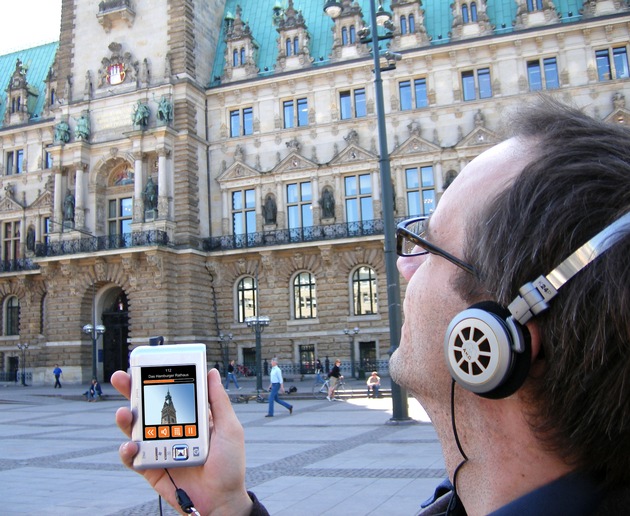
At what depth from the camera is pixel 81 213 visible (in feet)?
103

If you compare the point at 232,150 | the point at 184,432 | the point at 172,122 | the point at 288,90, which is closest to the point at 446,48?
the point at 288,90

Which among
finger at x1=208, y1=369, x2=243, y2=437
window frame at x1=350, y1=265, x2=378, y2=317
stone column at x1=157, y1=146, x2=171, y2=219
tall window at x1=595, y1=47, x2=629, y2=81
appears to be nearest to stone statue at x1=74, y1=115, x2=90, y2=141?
stone column at x1=157, y1=146, x2=171, y2=219

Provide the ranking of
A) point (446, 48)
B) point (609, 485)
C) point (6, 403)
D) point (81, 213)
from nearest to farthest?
1. point (609, 485)
2. point (6, 403)
3. point (446, 48)
4. point (81, 213)

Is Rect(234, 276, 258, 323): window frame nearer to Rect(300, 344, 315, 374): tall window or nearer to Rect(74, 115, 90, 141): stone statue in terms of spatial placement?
Rect(300, 344, 315, 374): tall window

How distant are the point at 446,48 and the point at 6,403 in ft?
81.8

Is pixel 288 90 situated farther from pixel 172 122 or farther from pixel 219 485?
pixel 219 485

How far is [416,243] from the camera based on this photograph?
1216mm

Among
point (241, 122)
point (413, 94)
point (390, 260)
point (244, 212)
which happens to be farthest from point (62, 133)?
point (390, 260)

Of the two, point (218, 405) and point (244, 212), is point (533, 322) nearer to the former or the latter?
point (218, 405)

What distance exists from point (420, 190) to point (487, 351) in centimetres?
2871

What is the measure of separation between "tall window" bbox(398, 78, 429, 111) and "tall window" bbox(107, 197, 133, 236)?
14944 mm

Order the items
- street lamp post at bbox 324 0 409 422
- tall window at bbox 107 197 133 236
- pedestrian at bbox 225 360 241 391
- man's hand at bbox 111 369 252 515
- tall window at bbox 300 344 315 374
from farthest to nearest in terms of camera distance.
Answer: tall window at bbox 107 197 133 236, tall window at bbox 300 344 315 374, pedestrian at bbox 225 360 241 391, street lamp post at bbox 324 0 409 422, man's hand at bbox 111 369 252 515

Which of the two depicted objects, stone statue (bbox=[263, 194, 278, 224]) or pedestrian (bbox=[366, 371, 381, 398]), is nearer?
pedestrian (bbox=[366, 371, 381, 398])

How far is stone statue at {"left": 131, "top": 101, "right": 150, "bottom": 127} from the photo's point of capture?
99.3 feet
